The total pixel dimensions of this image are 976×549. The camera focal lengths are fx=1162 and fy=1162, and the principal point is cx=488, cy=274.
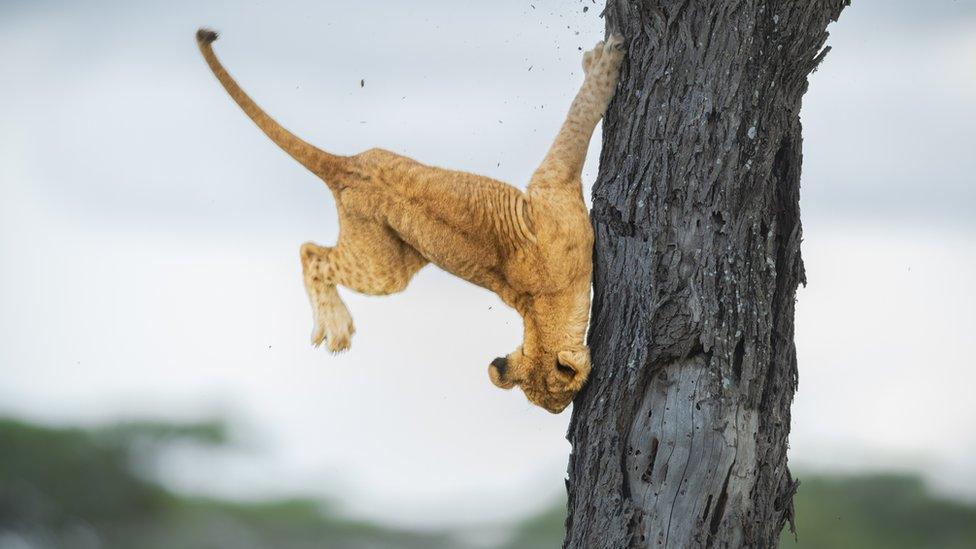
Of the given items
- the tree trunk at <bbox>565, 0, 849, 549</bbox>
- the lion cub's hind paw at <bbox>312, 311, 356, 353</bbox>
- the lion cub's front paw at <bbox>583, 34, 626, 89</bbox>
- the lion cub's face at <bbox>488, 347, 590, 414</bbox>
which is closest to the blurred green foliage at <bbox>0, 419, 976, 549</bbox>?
the lion cub's hind paw at <bbox>312, 311, 356, 353</bbox>

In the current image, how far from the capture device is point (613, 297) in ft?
17.1

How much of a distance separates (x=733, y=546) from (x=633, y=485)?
0.49 meters

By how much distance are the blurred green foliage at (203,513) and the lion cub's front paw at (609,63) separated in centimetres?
1464

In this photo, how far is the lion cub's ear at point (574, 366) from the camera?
5238 mm

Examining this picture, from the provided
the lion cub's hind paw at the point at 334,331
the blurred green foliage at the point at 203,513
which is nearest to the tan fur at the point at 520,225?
the lion cub's hind paw at the point at 334,331

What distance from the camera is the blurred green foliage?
1952 cm

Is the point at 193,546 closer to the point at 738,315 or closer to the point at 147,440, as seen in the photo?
the point at 147,440

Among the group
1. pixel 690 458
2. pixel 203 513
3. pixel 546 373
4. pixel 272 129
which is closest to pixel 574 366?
pixel 546 373

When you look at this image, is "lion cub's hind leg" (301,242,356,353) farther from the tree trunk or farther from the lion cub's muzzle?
the tree trunk

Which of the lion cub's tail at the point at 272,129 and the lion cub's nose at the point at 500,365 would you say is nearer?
the lion cub's nose at the point at 500,365

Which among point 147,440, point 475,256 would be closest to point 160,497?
point 147,440

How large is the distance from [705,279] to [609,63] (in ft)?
3.60

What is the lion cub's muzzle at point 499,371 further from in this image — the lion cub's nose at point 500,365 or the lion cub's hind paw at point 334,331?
the lion cub's hind paw at point 334,331

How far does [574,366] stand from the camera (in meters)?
5.24
